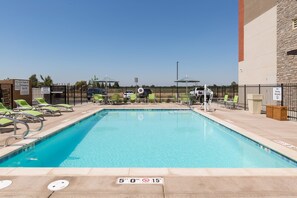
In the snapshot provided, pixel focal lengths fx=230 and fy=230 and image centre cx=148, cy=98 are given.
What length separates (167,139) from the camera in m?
8.55

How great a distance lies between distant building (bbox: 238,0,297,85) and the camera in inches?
557

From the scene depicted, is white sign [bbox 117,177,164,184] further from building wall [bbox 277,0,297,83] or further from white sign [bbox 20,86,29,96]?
white sign [bbox 20,86,29,96]

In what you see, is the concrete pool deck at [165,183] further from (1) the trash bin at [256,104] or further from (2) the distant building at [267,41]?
(2) the distant building at [267,41]

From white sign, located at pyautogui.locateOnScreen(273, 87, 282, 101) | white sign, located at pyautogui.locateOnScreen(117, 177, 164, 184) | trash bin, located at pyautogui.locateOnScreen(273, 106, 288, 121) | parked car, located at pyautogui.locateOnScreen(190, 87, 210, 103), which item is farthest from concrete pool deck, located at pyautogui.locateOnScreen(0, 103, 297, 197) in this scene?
parked car, located at pyautogui.locateOnScreen(190, 87, 210, 103)

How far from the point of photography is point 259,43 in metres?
17.5

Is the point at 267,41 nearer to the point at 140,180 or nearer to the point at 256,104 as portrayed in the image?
the point at 256,104

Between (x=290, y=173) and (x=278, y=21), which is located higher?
(x=278, y=21)

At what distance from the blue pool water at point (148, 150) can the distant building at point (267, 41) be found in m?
8.01

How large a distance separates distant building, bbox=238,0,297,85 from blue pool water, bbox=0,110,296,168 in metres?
8.01

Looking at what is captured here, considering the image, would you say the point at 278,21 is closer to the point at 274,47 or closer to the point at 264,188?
the point at 274,47

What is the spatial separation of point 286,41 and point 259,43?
124 inches

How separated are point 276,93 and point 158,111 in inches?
323

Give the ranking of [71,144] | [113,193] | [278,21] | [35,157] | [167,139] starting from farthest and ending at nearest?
[278,21]
[167,139]
[71,144]
[35,157]
[113,193]

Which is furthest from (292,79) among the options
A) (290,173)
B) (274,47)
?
(290,173)
